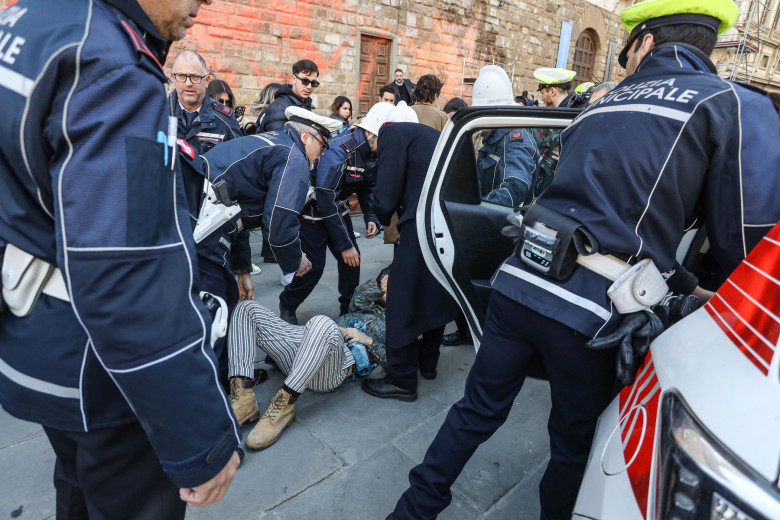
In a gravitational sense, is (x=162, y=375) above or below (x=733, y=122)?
below

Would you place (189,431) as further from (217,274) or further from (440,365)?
(440,365)

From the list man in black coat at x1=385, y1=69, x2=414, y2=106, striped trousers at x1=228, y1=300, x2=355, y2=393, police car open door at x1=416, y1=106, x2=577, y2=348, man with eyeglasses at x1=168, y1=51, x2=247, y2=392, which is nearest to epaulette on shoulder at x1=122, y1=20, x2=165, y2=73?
man with eyeglasses at x1=168, y1=51, x2=247, y2=392

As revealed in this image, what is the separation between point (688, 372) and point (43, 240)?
1.22 meters

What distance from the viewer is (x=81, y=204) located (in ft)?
2.43

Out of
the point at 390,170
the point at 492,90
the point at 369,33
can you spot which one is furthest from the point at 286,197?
the point at 369,33

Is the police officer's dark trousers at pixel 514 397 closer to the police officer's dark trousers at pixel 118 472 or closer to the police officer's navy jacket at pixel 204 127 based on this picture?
the police officer's dark trousers at pixel 118 472

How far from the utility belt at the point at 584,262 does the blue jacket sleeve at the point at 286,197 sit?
1.59 meters

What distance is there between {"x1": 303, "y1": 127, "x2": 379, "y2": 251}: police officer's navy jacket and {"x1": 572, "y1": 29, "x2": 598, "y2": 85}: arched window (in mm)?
13195

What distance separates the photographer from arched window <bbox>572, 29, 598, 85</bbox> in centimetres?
1431

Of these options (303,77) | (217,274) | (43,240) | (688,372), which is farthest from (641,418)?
(303,77)

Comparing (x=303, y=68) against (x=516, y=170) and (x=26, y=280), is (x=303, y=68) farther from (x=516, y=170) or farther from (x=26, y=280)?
(x=26, y=280)

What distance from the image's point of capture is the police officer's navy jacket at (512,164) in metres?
3.00

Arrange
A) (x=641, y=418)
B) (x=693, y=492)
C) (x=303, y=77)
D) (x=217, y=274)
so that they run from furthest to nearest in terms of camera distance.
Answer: (x=303, y=77) → (x=217, y=274) → (x=641, y=418) → (x=693, y=492)

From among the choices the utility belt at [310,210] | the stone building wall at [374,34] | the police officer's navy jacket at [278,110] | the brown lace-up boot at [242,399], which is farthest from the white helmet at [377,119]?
the stone building wall at [374,34]
